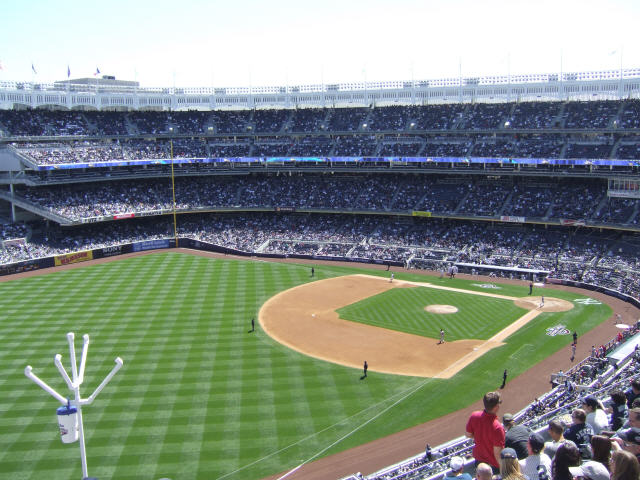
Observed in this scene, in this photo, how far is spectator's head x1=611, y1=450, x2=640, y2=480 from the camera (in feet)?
19.5

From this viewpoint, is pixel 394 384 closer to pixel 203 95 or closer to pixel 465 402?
pixel 465 402

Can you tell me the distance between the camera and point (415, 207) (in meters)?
62.6

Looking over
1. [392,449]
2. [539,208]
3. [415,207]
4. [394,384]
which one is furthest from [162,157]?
[392,449]

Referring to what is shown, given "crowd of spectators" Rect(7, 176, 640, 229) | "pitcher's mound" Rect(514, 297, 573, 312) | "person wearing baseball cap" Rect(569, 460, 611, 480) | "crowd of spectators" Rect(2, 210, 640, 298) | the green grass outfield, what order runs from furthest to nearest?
1. "crowd of spectators" Rect(7, 176, 640, 229)
2. "crowd of spectators" Rect(2, 210, 640, 298)
3. "pitcher's mound" Rect(514, 297, 573, 312)
4. the green grass outfield
5. "person wearing baseball cap" Rect(569, 460, 611, 480)

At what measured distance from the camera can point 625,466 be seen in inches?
235

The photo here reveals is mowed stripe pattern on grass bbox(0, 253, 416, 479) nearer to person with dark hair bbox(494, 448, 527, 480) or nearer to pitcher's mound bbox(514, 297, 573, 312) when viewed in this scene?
person with dark hair bbox(494, 448, 527, 480)

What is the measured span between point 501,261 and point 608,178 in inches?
518

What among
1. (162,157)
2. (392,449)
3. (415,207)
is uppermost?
(162,157)

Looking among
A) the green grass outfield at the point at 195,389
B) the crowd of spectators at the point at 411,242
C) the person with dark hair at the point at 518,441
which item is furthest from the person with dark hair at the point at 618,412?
the crowd of spectators at the point at 411,242

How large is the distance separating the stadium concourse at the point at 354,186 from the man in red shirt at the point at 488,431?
37554 millimetres

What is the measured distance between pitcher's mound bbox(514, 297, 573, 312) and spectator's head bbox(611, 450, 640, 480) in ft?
123

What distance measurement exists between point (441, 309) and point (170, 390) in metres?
22.0

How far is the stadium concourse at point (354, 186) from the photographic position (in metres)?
53.2

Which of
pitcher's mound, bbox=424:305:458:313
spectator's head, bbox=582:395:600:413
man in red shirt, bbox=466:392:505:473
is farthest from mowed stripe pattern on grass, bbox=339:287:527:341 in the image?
man in red shirt, bbox=466:392:505:473
